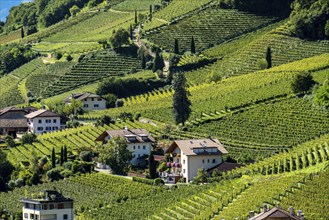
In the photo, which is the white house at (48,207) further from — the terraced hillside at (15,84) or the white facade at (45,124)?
the terraced hillside at (15,84)

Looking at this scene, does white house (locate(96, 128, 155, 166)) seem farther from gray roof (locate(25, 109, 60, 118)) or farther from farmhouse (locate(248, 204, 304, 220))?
farmhouse (locate(248, 204, 304, 220))

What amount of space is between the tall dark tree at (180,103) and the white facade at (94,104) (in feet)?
69.4

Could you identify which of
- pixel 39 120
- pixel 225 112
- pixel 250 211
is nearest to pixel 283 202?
pixel 250 211

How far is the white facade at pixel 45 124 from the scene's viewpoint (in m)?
154

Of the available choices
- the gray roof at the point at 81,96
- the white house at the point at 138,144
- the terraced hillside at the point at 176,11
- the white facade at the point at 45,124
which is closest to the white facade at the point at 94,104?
the gray roof at the point at 81,96

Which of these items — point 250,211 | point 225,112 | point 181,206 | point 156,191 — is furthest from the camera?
point 225,112

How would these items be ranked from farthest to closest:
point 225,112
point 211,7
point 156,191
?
point 211,7 → point 225,112 → point 156,191

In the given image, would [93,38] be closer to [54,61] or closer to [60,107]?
[54,61]

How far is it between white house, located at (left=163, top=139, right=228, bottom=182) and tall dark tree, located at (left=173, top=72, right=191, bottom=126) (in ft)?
38.8

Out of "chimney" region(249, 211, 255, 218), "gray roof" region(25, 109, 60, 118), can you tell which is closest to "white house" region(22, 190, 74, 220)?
"chimney" region(249, 211, 255, 218)

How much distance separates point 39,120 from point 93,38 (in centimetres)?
3680

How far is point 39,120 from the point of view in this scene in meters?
155

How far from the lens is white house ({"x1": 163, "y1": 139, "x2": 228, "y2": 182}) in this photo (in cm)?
12400

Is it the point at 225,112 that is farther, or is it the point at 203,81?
the point at 203,81
